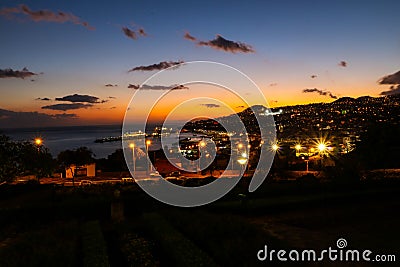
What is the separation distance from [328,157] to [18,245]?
22.5 m

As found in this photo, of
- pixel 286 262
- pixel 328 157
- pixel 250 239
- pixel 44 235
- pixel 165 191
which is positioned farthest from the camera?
pixel 328 157

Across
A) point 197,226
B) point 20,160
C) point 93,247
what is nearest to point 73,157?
point 20,160

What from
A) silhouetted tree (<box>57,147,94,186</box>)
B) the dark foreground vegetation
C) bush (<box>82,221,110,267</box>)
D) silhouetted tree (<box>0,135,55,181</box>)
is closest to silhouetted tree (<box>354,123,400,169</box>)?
the dark foreground vegetation

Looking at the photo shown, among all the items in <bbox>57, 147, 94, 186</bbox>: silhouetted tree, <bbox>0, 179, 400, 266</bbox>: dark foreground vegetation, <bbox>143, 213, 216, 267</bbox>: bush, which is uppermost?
<bbox>57, 147, 94, 186</bbox>: silhouetted tree

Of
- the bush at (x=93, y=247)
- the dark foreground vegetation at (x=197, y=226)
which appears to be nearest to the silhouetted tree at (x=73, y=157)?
the dark foreground vegetation at (x=197, y=226)

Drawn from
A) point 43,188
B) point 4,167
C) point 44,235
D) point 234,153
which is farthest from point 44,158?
point 234,153

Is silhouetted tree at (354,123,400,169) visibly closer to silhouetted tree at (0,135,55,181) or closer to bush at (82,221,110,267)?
silhouetted tree at (0,135,55,181)

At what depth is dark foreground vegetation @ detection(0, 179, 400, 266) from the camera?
7082 millimetres

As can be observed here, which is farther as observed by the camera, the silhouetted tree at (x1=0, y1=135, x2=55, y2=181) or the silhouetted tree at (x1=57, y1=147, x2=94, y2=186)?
the silhouetted tree at (x1=57, y1=147, x2=94, y2=186)

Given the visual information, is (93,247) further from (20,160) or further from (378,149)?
(378,149)

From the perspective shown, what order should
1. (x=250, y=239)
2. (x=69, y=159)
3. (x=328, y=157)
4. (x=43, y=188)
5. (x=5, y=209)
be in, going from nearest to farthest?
(x=250, y=239)
(x=5, y=209)
(x=43, y=188)
(x=69, y=159)
(x=328, y=157)

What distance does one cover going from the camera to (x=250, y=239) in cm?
806

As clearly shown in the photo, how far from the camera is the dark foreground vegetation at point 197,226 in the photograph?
7.08m

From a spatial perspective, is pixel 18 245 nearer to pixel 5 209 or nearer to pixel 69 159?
pixel 5 209
